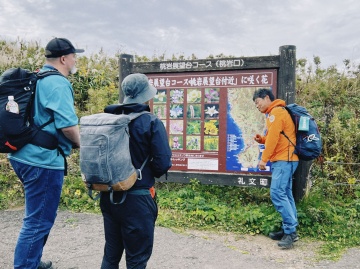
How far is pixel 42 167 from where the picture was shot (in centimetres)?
330

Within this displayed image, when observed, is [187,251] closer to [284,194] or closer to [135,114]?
[284,194]

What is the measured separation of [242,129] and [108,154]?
3590mm

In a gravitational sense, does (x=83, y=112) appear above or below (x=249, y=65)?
below

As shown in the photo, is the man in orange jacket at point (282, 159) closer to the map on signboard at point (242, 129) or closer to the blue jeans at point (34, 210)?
the map on signboard at point (242, 129)

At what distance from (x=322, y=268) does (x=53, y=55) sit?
3642 millimetres

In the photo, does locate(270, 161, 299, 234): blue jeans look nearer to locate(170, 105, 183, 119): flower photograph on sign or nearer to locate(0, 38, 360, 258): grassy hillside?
locate(0, 38, 360, 258): grassy hillside

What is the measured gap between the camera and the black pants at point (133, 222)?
114 inches

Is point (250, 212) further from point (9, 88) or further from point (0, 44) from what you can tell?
point (0, 44)

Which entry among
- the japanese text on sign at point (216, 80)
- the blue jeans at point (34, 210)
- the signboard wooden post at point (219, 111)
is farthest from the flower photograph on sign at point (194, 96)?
the blue jeans at point (34, 210)

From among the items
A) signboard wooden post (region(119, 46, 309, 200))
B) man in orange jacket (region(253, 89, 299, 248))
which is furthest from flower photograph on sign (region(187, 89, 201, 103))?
man in orange jacket (region(253, 89, 299, 248))

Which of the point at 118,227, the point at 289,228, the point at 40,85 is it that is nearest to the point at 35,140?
the point at 40,85

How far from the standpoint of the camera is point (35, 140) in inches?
130

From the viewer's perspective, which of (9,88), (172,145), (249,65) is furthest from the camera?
(172,145)

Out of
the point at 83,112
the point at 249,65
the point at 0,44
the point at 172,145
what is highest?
the point at 0,44
